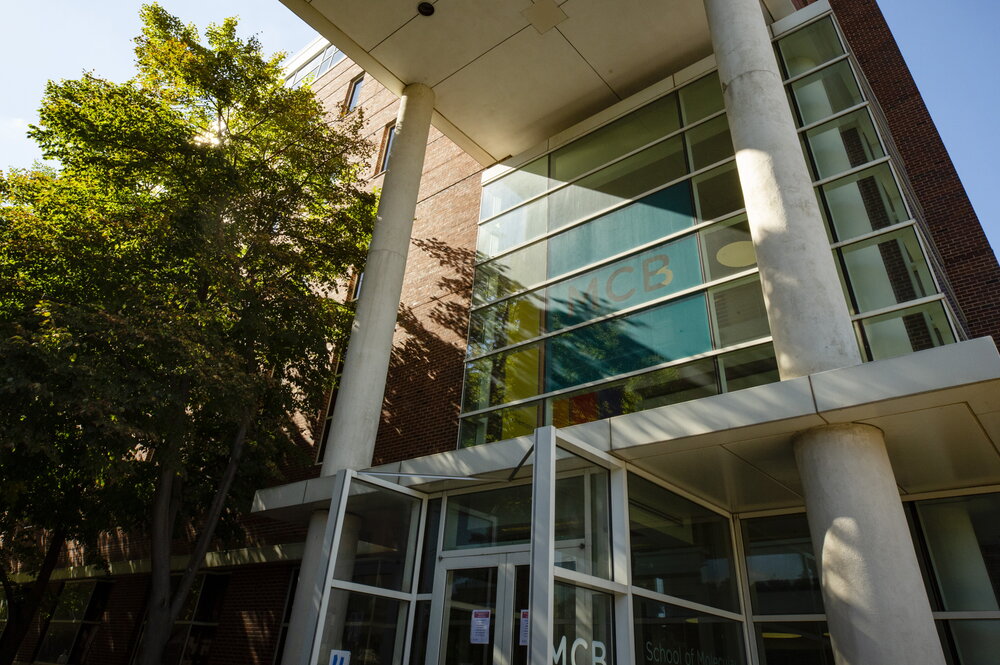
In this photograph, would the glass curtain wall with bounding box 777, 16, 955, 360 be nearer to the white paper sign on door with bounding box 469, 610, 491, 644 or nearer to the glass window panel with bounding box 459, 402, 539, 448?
the glass window panel with bounding box 459, 402, 539, 448

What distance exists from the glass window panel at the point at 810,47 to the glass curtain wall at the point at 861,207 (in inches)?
0.6

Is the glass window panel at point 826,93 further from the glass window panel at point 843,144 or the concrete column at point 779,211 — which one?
the concrete column at point 779,211

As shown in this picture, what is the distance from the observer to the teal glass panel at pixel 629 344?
8.97 meters

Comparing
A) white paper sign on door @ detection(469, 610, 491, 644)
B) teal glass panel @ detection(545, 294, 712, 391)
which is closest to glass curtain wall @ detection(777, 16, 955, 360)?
teal glass panel @ detection(545, 294, 712, 391)

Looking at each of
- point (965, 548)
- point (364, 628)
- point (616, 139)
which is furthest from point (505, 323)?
point (965, 548)

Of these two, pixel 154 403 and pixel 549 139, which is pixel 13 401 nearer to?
pixel 154 403

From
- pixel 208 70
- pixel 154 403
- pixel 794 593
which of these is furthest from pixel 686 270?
pixel 208 70

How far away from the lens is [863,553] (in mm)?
5500

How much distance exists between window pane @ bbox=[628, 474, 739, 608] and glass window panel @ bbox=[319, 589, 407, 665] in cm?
310

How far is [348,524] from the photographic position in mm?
8477

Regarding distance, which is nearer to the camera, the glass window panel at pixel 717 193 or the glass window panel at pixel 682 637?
the glass window panel at pixel 682 637

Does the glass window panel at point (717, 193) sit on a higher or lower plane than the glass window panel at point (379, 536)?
higher

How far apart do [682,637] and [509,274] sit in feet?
23.6

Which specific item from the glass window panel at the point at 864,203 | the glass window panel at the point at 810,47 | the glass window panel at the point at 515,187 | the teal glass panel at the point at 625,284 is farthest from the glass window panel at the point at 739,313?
the glass window panel at the point at 515,187
